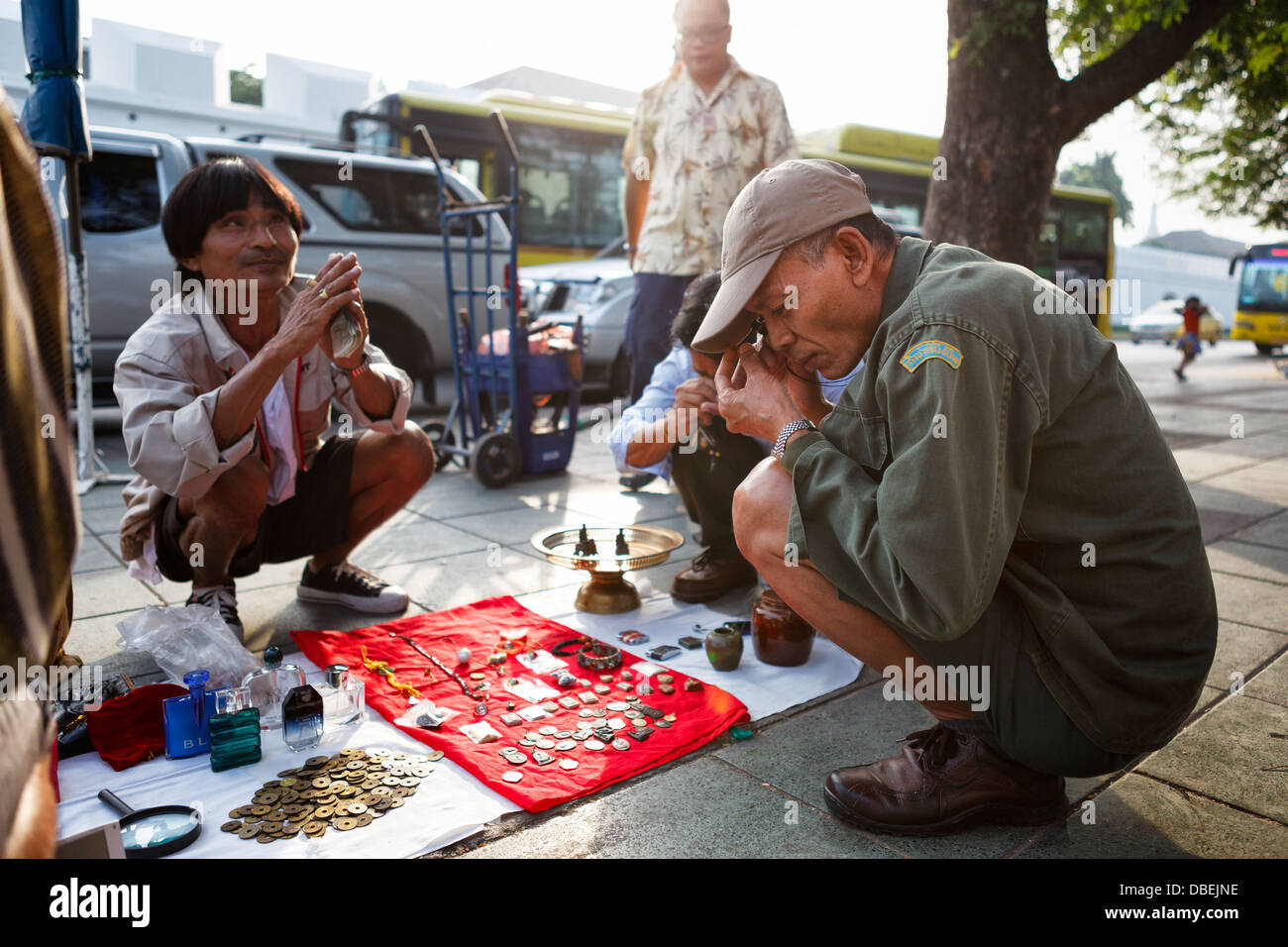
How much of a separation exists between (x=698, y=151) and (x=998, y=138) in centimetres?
257


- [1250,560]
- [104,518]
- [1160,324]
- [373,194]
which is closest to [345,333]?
[104,518]

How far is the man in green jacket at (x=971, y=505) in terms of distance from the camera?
1464 millimetres

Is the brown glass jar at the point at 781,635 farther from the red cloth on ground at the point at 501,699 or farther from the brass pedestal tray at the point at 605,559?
the brass pedestal tray at the point at 605,559

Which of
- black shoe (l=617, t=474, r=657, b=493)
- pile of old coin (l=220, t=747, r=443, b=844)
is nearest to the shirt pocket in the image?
pile of old coin (l=220, t=747, r=443, b=844)

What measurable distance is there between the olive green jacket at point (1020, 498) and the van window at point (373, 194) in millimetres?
6712

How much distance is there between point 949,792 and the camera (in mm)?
1819

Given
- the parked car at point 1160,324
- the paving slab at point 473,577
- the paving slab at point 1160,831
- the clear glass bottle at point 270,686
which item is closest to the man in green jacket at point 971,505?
the paving slab at point 1160,831

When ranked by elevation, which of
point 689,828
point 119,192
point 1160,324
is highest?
point 119,192

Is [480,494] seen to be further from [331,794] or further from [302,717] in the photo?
[331,794]

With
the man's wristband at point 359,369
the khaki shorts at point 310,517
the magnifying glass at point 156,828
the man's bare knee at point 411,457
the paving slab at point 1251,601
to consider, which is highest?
the man's wristband at point 359,369

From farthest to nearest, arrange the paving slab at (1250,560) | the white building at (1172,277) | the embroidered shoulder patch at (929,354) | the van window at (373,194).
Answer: the white building at (1172,277) < the van window at (373,194) < the paving slab at (1250,560) < the embroidered shoulder patch at (929,354)

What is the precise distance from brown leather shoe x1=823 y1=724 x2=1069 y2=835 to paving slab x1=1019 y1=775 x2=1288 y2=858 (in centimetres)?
7

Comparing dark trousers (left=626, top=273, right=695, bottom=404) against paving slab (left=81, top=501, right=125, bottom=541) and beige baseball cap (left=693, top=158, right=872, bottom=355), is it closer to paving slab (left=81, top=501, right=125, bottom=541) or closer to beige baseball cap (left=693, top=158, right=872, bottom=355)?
paving slab (left=81, top=501, right=125, bottom=541)
